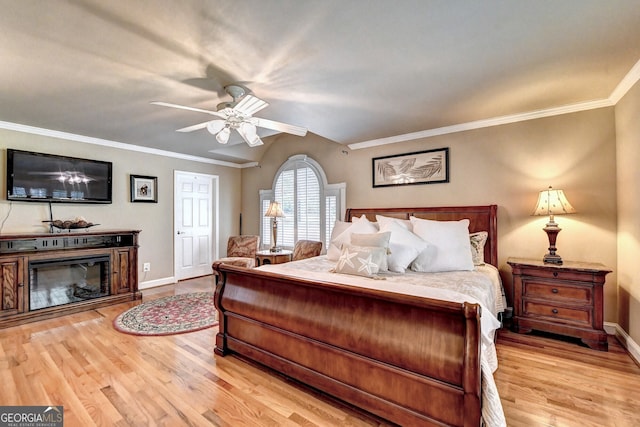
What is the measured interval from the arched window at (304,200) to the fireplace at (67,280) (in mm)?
2717

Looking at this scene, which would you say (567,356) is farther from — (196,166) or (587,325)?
(196,166)

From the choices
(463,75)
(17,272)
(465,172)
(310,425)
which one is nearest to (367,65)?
(463,75)

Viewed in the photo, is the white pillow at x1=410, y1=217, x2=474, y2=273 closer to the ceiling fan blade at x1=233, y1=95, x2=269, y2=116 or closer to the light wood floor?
the light wood floor

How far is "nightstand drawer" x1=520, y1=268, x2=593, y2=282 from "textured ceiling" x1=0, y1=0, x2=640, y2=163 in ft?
5.56

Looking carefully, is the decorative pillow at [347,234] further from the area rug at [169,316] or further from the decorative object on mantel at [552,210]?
the decorative object on mantel at [552,210]

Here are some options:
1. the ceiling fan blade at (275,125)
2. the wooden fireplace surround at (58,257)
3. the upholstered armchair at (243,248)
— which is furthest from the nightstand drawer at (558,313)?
the wooden fireplace surround at (58,257)

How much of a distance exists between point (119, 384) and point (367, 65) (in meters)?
3.00

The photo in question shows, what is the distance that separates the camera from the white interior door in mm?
5402

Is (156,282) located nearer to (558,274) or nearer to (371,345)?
(371,345)

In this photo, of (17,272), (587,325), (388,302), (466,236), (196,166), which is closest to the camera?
(388,302)

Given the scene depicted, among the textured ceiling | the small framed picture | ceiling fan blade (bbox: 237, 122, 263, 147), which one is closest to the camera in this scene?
the textured ceiling

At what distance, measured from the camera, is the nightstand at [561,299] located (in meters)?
2.67

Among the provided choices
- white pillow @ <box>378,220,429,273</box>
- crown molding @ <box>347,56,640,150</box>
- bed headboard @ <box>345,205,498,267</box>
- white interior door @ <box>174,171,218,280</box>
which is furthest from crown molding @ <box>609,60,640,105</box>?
white interior door @ <box>174,171,218,280</box>

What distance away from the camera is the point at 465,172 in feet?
12.1
